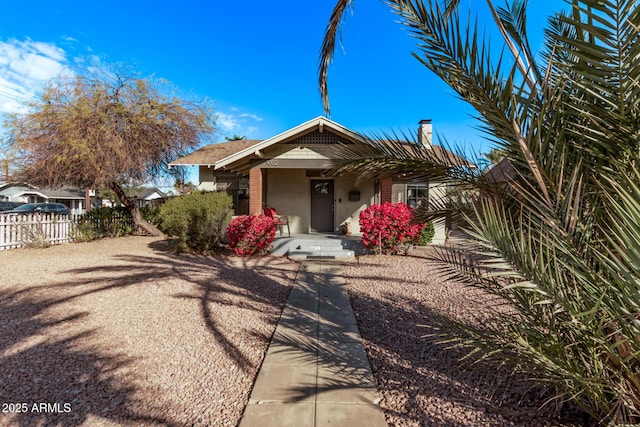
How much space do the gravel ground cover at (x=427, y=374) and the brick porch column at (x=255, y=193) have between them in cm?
584

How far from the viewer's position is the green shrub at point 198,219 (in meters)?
10.0

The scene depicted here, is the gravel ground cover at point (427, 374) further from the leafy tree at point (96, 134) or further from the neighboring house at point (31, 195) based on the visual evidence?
the neighboring house at point (31, 195)

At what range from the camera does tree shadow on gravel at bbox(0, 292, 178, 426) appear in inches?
102

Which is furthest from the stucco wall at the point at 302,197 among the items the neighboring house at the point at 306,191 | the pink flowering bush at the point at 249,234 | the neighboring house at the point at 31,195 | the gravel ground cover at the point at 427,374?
the neighboring house at the point at 31,195

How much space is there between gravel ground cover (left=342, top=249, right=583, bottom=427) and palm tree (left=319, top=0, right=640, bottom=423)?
1.66 ft

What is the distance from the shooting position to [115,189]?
1388 cm

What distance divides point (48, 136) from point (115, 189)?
9.81ft

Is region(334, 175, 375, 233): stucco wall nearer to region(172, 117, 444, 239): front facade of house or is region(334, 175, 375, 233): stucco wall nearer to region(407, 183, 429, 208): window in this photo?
region(172, 117, 444, 239): front facade of house

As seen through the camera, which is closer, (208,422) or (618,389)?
(618,389)

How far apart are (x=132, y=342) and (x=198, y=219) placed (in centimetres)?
650

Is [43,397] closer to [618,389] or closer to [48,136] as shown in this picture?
[618,389]

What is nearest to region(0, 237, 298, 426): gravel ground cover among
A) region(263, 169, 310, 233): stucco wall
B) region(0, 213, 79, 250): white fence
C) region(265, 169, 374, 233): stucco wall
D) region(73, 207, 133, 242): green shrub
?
region(0, 213, 79, 250): white fence

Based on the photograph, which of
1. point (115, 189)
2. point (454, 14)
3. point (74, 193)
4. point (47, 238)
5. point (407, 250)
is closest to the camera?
point (454, 14)

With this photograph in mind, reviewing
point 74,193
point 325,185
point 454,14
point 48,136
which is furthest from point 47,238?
point 74,193
